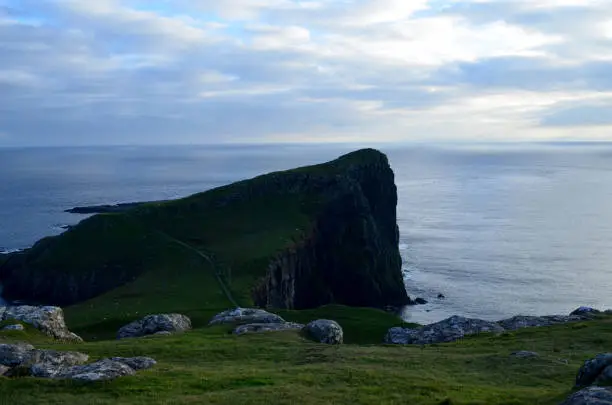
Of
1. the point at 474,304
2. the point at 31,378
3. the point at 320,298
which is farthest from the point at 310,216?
the point at 31,378

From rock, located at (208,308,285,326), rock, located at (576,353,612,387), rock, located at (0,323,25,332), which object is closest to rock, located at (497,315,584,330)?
rock, located at (208,308,285,326)

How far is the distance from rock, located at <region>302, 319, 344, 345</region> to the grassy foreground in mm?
2514

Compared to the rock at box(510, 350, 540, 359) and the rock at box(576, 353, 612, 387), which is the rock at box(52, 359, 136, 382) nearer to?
the rock at box(576, 353, 612, 387)

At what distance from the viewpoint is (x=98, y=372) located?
31.1m

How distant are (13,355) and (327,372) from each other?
716 inches

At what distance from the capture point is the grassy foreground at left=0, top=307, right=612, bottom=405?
28.2 metres

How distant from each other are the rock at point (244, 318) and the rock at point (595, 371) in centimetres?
3701

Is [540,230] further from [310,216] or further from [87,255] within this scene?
[87,255]

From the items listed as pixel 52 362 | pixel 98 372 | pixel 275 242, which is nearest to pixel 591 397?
pixel 98 372

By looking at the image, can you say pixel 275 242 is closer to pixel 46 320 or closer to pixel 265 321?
pixel 265 321

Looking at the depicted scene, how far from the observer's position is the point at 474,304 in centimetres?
12406

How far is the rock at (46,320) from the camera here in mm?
57844

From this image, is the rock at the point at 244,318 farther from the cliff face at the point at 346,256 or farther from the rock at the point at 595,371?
the cliff face at the point at 346,256

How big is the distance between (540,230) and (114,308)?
15571cm
